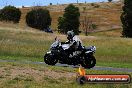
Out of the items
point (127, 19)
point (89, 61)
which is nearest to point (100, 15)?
point (127, 19)

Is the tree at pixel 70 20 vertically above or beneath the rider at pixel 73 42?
beneath

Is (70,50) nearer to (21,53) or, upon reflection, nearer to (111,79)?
(111,79)

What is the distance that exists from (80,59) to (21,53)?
2193 cm

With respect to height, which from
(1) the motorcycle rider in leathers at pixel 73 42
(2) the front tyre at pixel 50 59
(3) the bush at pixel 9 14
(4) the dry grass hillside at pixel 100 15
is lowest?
(4) the dry grass hillside at pixel 100 15

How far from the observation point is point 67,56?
2284 cm

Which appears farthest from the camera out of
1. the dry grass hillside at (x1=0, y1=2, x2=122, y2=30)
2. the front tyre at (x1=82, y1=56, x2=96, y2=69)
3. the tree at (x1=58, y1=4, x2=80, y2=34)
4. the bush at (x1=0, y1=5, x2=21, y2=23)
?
the dry grass hillside at (x1=0, y1=2, x2=122, y2=30)

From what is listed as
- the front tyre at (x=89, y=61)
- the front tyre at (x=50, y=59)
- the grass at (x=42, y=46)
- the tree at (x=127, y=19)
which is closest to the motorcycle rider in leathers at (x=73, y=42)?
the front tyre at (x=89, y=61)

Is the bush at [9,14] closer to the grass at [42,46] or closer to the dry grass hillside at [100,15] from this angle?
the grass at [42,46]

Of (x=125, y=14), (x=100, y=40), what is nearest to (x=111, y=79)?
(x=100, y=40)

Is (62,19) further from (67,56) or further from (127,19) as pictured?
(67,56)

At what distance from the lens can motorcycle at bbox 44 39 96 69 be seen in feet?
73.4

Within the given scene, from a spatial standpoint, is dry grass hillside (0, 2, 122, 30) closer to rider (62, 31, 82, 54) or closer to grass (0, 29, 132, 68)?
grass (0, 29, 132, 68)

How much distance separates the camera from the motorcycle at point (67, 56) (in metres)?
22.4

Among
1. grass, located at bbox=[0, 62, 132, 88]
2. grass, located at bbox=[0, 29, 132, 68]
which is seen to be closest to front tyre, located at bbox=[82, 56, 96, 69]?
grass, located at bbox=[0, 62, 132, 88]
